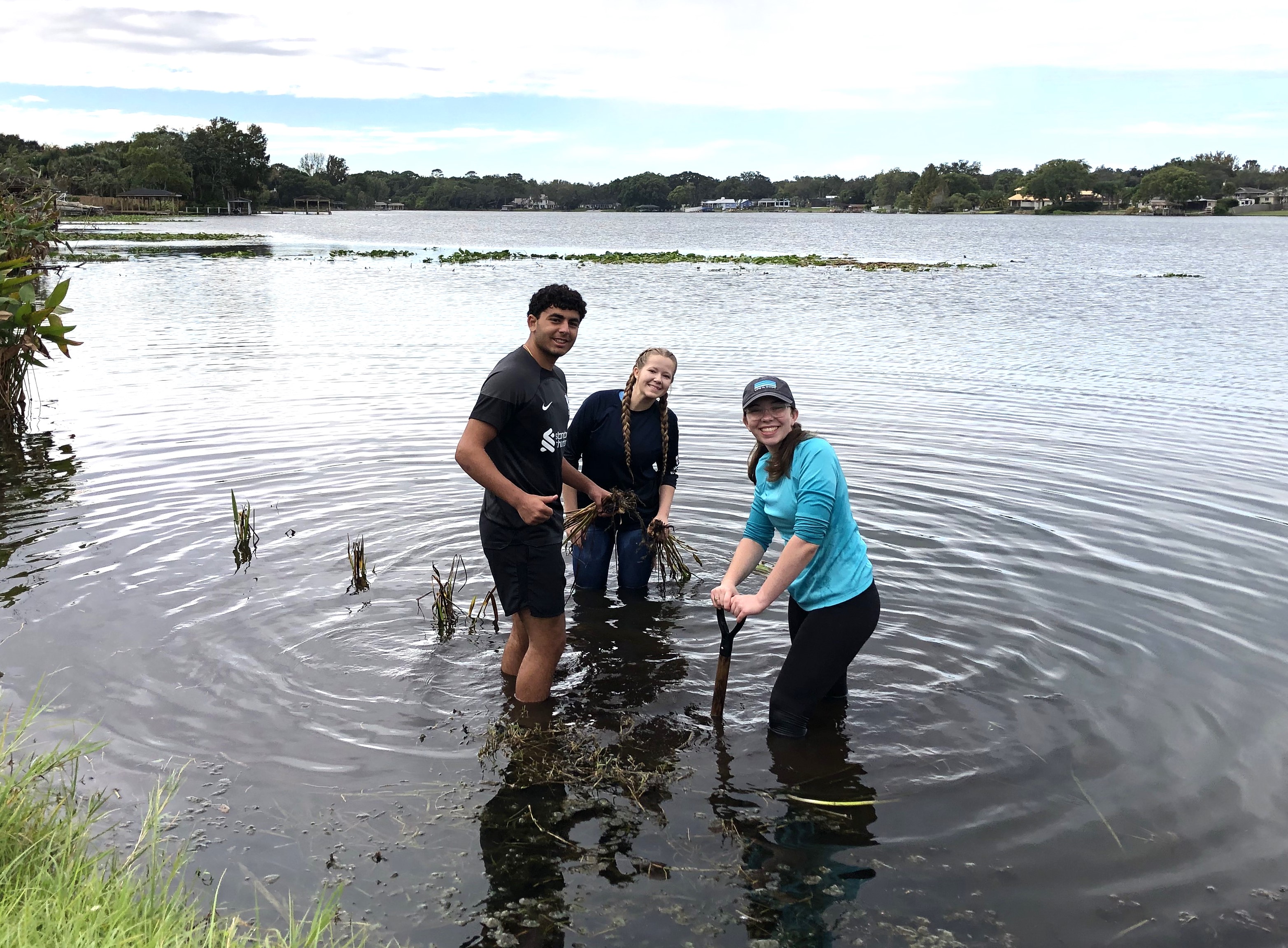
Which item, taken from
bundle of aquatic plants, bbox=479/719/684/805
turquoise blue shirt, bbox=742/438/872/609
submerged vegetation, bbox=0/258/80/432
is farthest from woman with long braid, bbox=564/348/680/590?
submerged vegetation, bbox=0/258/80/432

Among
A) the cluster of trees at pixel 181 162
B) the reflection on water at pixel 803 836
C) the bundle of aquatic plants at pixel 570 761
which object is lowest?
the reflection on water at pixel 803 836

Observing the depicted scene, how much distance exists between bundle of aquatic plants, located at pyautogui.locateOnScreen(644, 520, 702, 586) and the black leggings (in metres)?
2.19

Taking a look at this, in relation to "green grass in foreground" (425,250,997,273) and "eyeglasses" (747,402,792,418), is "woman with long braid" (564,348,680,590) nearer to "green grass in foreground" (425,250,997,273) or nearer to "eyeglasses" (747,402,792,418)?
"eyeglasses" (747,402,792,418)

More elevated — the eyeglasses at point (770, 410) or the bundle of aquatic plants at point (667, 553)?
the eyeglasses at point (770, 410)

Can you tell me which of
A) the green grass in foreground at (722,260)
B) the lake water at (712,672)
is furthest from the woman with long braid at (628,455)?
the green grass in foreground at (722,260)

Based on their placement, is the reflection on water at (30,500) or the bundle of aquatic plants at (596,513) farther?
the reflection on water at (30,500)

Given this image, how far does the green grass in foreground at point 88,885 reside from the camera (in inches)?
130

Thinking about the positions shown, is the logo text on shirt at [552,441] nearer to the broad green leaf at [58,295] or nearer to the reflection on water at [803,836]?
the reflection on water at [803,836]

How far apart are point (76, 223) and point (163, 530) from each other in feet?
349

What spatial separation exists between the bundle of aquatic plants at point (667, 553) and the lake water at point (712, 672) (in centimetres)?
18

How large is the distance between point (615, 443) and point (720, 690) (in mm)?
2525

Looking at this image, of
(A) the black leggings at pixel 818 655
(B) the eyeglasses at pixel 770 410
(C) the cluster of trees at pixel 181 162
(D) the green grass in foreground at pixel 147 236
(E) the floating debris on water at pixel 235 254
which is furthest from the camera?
(C) the cluster of trees at pixel 181 162

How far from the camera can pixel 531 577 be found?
18.5ft

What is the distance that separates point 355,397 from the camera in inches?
637
